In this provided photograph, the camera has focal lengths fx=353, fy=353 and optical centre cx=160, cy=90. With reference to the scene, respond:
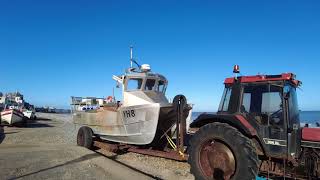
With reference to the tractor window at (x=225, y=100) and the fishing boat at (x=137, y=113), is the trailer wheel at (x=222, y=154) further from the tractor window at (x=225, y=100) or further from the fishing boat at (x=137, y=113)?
the fishing boat at (x=137, y=113)

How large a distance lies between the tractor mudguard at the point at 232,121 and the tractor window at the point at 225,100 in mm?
306

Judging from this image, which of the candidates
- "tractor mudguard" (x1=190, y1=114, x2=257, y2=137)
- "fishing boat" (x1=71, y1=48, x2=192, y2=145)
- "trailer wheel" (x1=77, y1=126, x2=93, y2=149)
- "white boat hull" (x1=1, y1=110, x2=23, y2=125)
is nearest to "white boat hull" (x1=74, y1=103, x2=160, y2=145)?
"fishing boat" (x1=71, y1=48, x2=192, y2=145)

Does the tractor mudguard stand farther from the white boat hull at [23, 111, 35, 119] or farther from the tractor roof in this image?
the white boat hull at [23, 111, 35, 119]

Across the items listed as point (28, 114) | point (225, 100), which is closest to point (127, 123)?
point (225, 100)

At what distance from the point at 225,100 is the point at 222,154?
138 cm

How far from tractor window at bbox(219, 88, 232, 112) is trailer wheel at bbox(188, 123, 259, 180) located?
63 centimetres

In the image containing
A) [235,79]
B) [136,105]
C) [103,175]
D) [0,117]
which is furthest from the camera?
[0,117]

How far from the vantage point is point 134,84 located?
A: 13773mm

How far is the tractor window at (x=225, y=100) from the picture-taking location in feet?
27.2

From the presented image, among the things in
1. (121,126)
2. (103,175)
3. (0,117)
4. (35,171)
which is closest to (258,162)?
(103,175)

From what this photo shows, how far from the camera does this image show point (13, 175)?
8461 mm

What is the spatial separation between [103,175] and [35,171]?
1.77 meters

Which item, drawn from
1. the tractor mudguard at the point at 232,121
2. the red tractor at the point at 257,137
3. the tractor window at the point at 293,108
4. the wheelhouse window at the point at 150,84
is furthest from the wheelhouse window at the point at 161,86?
the tractor window at the point at 293,108

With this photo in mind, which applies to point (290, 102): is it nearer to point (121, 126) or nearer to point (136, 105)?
point (136, 105)
